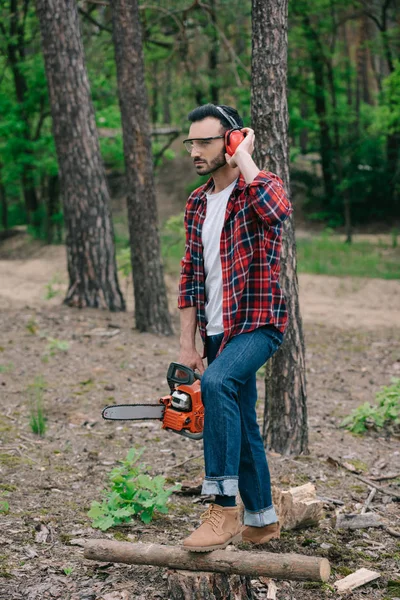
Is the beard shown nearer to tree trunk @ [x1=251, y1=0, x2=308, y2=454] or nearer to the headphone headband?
the headphone headband

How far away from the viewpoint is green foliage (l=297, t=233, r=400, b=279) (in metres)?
18.2

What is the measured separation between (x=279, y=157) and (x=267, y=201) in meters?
2.00

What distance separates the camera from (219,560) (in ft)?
11.5

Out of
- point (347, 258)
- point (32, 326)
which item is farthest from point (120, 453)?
point (347, 258)

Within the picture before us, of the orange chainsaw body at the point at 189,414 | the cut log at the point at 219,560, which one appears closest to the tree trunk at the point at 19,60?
the orange chainsaw body at the point at 189,414

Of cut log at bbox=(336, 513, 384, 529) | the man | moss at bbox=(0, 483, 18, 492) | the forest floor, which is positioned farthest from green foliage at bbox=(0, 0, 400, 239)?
the man

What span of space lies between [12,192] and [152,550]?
31919 millimetres

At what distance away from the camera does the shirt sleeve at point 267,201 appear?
361cm

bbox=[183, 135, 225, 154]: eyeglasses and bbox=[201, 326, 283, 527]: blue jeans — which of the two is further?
bbox=[183, 135, 225, 154]: eyeglasses

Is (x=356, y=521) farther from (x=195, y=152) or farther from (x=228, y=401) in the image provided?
(x=195, y=152)

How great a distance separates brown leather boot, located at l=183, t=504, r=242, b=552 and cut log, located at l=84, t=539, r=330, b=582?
0.05m

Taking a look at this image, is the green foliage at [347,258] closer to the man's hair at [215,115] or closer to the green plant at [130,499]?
the green plant at [130,499]

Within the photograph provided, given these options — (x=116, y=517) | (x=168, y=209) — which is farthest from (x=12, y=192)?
(x=116, y=517)

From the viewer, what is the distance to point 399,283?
1672 centimetres
